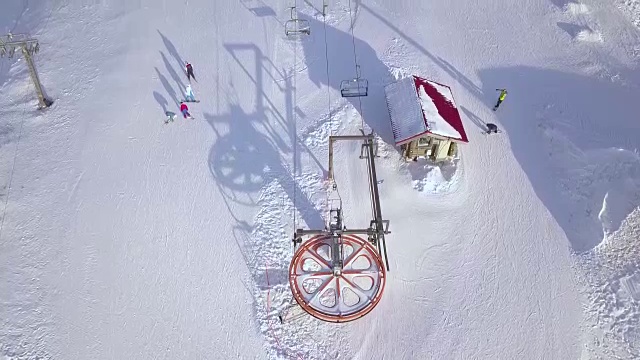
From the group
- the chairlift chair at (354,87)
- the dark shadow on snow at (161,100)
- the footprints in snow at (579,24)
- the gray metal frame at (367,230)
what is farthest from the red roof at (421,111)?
the dark shadow on snow at (161,100)

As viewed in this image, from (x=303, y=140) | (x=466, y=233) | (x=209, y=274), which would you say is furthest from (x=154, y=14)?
(x=466, y=233)

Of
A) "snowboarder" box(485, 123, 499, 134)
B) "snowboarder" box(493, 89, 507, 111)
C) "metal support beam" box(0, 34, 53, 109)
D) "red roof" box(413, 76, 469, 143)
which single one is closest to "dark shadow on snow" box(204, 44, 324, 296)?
"red roof" box(413, 76, 469, 143)

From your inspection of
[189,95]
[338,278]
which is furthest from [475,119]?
[189,95]

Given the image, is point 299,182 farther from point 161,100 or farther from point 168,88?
point 168,88

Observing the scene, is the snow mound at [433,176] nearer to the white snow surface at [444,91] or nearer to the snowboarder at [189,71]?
the white snow surface at [444,91]

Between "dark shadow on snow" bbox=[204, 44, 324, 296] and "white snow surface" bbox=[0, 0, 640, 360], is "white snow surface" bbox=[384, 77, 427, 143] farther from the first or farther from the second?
"dark shadow on snow" bbox=[204, 44, 324, 296]

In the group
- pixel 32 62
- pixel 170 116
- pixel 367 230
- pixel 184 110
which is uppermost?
pixel 32 62

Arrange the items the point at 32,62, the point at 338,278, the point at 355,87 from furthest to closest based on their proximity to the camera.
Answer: the point at 355,87
the point at 32,62
the point at 338,278

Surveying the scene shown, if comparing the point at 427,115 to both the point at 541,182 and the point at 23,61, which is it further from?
the point at 23,61
